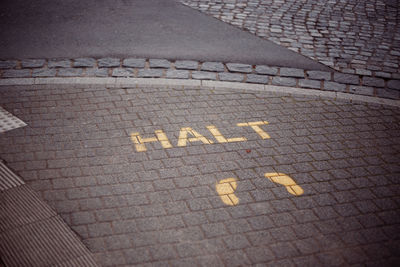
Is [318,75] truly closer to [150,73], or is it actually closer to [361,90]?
[361,90]

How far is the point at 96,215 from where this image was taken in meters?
4.07

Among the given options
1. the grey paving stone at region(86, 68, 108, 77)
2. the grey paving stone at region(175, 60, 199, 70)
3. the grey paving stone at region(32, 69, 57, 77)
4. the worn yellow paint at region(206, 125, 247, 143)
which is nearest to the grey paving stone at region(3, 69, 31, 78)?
the grey paving stone at region(32, 69, 57, 77)

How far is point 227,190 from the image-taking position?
4.46m

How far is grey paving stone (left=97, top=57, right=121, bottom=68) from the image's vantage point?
23.2 feet

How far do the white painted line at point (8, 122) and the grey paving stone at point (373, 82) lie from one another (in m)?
5.98

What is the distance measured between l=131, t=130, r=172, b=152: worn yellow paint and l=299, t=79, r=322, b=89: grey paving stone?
9.67 feet

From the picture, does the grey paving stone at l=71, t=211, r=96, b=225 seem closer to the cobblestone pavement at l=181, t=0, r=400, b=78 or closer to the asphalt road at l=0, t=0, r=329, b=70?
the asphalt road at l=0, t=0, r=329, b=70

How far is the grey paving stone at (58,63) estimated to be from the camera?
7008 millimetres

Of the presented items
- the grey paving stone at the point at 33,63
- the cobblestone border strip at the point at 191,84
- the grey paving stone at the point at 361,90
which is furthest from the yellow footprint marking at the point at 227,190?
the grey paving stone at the point at 33,63

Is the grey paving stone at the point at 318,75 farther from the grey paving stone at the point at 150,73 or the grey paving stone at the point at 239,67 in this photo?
the grey paving stone at the point at 150,73

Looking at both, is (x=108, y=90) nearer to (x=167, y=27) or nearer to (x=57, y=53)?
(x=57, y=53)

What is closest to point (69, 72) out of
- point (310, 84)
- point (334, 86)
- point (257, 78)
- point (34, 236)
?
point (257, 78)

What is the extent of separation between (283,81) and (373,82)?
1.70m

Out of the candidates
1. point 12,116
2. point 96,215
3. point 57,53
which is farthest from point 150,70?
point 96,215
